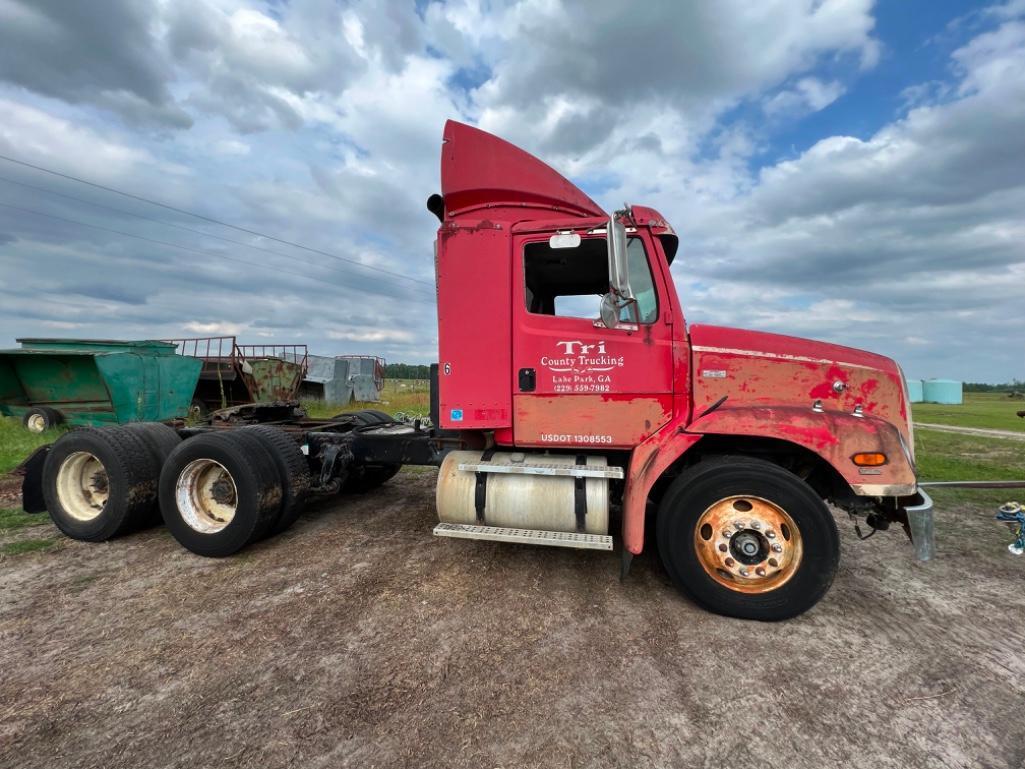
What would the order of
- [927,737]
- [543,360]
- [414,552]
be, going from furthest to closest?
[414,552] < [543,360] < [927,737]

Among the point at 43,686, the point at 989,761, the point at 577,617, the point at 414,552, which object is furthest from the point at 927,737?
the point at 43,686

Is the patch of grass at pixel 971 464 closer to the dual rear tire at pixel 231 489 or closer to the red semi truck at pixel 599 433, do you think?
the red semi truck at pixel 599 433

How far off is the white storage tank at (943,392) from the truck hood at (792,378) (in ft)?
160

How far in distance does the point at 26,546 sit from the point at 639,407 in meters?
5.51

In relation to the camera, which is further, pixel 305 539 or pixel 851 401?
pixel 305 539

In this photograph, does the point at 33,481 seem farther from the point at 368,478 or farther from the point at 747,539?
the point at 747,539

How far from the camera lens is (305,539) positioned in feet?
14.2

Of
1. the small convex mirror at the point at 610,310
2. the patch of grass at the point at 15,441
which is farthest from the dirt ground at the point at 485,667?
the patch of grass at the point at 15,441

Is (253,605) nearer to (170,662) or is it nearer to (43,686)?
(170,662)

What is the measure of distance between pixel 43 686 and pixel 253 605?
99 centimetres

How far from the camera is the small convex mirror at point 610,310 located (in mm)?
3180

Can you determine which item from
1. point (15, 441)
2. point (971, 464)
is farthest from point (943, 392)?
point (15, 441)

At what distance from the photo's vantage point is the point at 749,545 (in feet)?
9.70

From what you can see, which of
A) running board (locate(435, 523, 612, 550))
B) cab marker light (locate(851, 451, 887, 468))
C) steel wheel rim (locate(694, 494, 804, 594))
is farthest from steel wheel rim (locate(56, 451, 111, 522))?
cab marker light (locate(851, 451, 887, 468))
